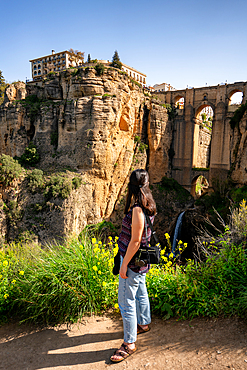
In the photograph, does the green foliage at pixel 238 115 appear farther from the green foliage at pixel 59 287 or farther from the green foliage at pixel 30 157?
the green foliage at pixel 59 287

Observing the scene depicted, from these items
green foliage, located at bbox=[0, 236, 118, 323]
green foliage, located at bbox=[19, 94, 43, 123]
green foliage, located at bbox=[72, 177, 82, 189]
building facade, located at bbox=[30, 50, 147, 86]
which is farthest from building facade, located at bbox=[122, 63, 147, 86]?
green foliage, located at bbox=[0, 236, 118, 323]

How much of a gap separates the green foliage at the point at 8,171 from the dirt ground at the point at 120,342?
15.4m

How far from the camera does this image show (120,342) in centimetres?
270

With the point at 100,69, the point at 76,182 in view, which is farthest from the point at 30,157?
the point at 100,69

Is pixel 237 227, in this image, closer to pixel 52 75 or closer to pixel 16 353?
pixel 16 353

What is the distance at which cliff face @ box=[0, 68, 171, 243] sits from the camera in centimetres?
1892

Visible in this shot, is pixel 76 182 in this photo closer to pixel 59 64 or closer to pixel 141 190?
pixel 141 190

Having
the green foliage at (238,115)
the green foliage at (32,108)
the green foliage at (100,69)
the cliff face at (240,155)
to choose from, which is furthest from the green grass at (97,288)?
A: the green foliage at (32,108)

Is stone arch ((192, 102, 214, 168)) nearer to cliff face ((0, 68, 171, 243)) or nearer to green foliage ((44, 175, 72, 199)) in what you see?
cliff face ((0, 68, 171, 243))

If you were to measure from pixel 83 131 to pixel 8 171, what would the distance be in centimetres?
641

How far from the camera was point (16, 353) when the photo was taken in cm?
267

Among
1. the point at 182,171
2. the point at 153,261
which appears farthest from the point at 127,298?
the point at 182,171

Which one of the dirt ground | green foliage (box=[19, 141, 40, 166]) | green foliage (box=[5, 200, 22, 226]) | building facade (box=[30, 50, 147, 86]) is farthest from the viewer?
building facade (box=[30, 50, 147, 86])

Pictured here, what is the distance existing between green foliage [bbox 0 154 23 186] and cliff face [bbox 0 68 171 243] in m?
1.99
